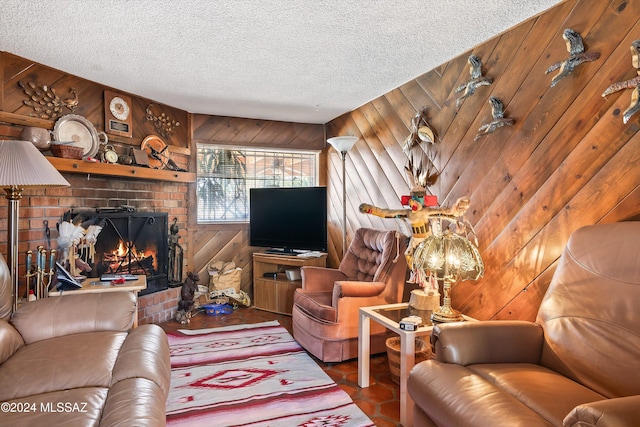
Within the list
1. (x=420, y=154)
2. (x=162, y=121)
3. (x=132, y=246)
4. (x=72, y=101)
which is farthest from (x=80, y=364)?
(x=162, y=121)

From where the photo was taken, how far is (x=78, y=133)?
127 inches

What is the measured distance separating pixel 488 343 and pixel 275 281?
9.06ft

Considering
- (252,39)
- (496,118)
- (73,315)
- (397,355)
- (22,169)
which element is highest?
(252,39)

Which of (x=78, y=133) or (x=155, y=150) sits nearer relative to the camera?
(x=78, y=133)

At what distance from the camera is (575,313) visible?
164 centimetres

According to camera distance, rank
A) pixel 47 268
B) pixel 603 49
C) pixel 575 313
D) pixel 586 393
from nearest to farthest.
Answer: pixel 586 393 < pixel 575 313 < pixel 603 49 < pixel 47 268

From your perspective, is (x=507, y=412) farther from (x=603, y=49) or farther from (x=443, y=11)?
(x=443, y=11)

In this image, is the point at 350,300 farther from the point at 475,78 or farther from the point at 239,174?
the point at 239,174

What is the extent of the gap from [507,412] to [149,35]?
2.77 meters

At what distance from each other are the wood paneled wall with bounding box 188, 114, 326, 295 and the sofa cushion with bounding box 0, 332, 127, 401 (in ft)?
8.29

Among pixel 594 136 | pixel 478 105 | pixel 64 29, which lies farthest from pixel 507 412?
pixel 64 29

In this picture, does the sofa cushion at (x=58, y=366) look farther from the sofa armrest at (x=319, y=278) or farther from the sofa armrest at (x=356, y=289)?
the sofa armrest at (x=319, y=278)

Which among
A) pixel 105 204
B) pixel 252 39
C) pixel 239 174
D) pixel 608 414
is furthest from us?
pixel 239 174

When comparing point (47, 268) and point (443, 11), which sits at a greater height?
point (443, 11)
